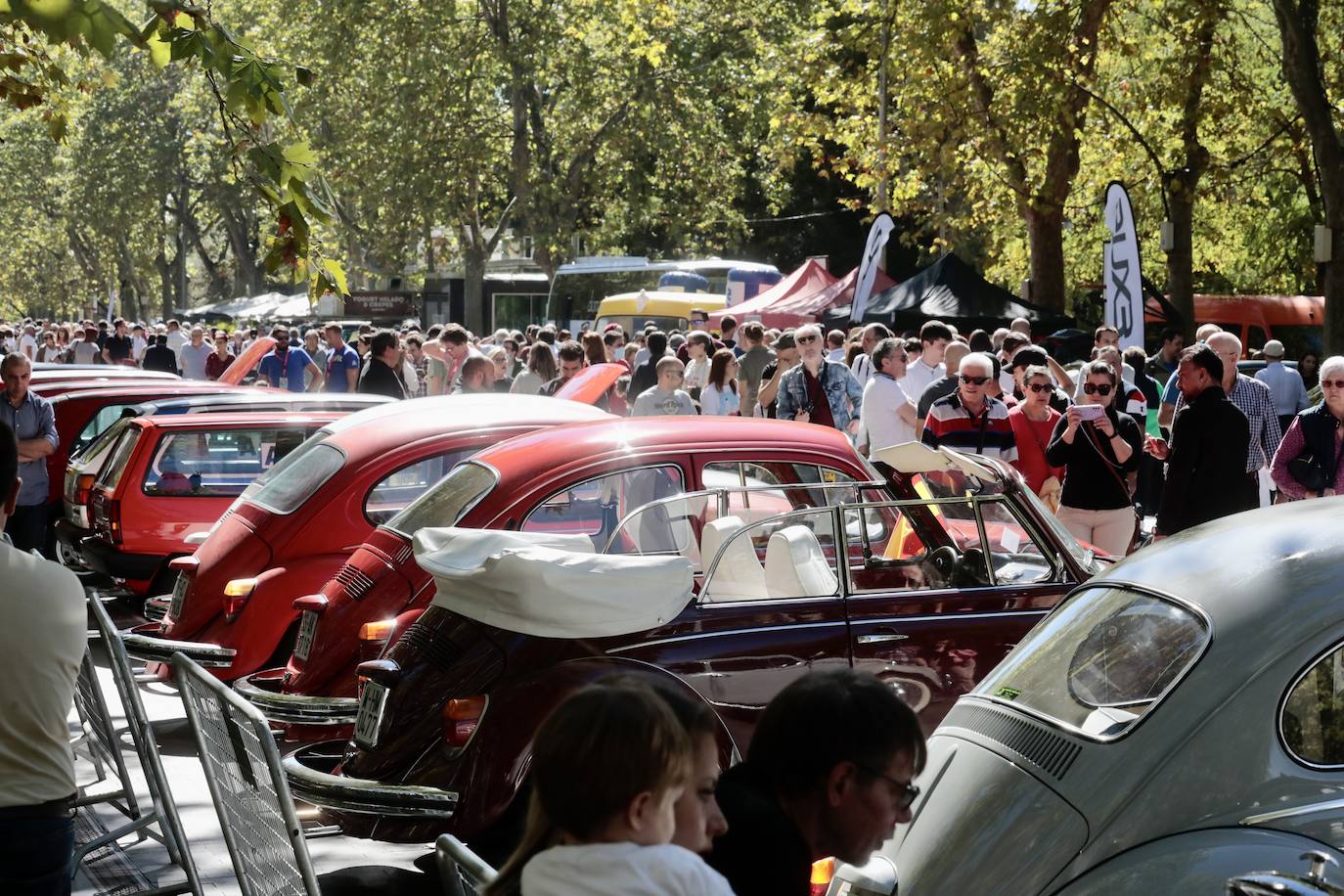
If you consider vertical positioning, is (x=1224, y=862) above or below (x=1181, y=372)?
below

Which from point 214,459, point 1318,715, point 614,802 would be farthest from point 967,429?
point 614,802

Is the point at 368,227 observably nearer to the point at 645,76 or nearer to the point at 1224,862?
the point at 645,76

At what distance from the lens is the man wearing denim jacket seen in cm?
1245

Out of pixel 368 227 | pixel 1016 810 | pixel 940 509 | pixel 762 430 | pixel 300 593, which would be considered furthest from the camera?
pixel 368 227

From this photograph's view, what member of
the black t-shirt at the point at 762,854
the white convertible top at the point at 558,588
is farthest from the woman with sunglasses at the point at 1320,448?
the black t-shirt at the point at 762,854

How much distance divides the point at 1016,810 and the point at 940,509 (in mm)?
3164

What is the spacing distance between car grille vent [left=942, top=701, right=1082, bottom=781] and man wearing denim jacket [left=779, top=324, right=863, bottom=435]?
8005 mm

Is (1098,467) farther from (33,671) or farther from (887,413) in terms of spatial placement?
(33,671)

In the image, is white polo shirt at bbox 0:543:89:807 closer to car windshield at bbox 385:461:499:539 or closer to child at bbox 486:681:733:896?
child at bbox 486:681:733:896

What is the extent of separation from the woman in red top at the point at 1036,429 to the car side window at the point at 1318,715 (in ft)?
20.9

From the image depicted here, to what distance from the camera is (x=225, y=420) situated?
37.9 ft

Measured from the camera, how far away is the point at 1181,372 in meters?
8.94

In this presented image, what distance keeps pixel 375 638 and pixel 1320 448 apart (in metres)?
5.69

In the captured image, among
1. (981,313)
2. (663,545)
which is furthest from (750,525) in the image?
(981,313)
